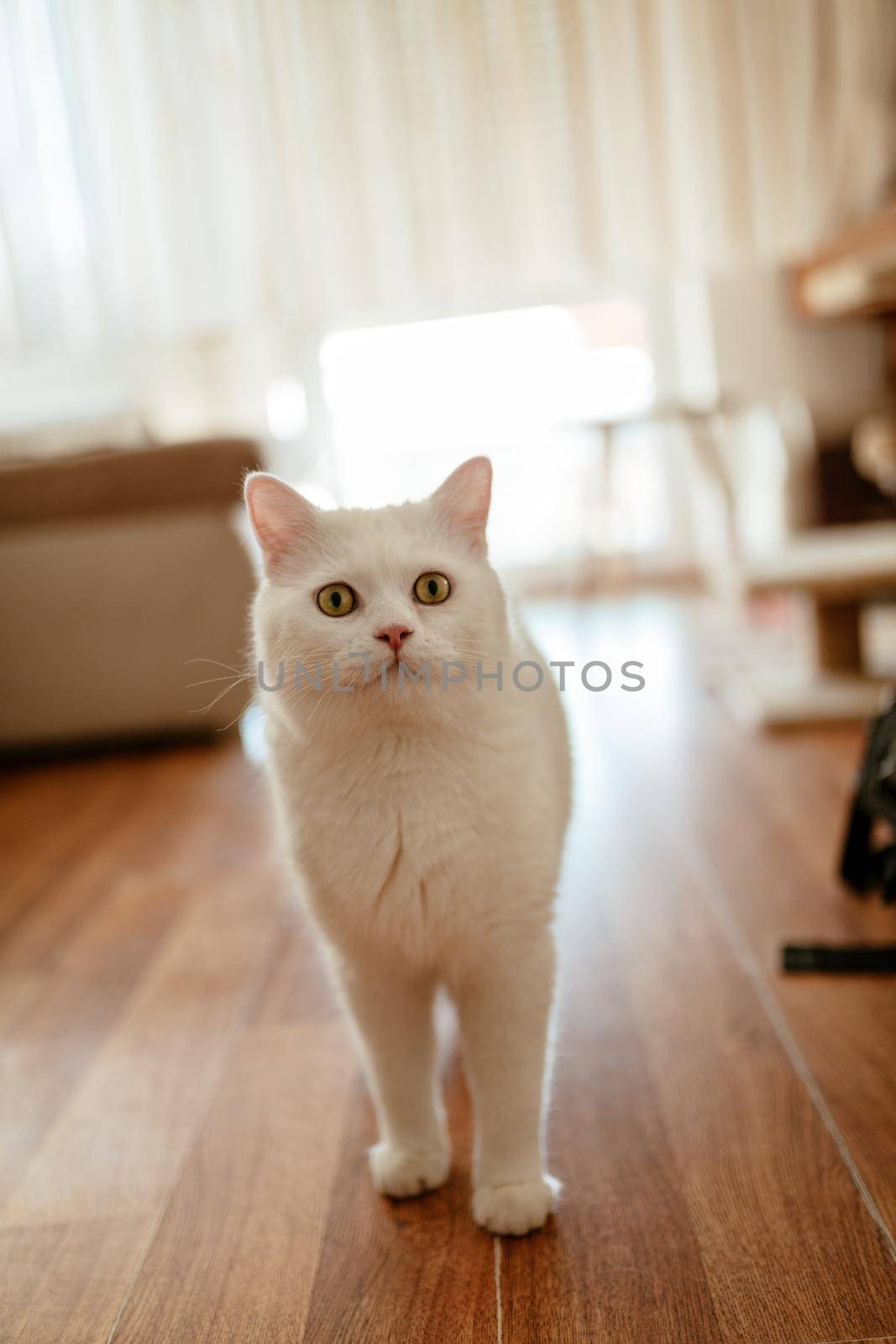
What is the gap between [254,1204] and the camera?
109cm

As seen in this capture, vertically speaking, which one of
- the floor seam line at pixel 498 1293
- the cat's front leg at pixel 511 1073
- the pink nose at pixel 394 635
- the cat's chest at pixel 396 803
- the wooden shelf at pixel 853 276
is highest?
the wooden shelf at pixel 853 276

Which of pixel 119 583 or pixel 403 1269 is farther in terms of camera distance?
pixel 119 583

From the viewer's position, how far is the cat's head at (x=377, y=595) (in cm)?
86

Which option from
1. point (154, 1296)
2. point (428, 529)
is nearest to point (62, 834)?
point (154, 1296)

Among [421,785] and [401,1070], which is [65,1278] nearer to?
[401,1070]

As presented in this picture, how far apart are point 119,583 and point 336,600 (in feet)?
6.71

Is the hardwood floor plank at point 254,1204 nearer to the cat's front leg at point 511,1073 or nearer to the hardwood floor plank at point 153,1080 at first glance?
the hardwood floor plank at point 153,1080

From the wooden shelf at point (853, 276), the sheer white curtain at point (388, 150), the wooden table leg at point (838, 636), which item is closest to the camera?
the wooden table leg at point (838, 636)

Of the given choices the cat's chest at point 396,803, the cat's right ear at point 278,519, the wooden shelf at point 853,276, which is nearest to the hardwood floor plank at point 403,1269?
the cat's chest at point 396,803

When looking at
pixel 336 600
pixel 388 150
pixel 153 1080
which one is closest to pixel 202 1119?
pixel 153 1080

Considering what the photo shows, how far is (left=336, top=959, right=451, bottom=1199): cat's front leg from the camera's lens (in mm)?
1035

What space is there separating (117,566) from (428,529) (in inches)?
80.0

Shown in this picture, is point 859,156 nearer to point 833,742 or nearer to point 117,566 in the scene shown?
point 833,742

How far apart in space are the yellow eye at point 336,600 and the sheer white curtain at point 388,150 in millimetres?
3571
